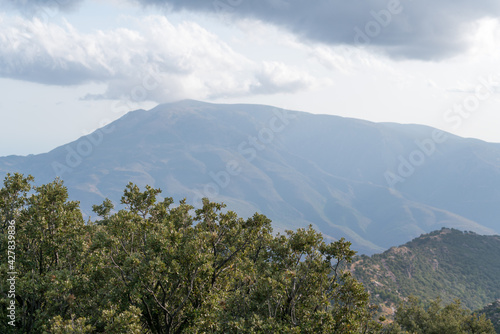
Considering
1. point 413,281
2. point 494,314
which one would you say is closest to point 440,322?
point 494,314

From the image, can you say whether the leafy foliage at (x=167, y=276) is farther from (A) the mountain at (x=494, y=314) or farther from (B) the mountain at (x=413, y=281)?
(B) the mountain at (x=413, y=281)

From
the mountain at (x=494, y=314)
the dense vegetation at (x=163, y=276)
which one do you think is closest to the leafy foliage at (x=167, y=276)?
the dense vegetation at (x=163, y=276)

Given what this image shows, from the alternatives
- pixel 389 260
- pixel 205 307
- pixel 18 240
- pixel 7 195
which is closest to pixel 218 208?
pixel 205 307

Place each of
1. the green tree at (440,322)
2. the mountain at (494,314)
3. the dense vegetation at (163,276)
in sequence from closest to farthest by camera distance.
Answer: the dense vegetation at (163,276), the green tree at (440,322), the mountain at (494,314)

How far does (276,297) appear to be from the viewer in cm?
2350

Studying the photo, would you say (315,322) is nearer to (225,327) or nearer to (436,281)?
(225,327)

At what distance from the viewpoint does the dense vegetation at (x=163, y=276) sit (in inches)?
834

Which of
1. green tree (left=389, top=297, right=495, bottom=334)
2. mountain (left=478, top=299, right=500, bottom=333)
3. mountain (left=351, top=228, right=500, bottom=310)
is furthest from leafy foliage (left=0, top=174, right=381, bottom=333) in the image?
mountain (left=351, top=228, right=500, bottom=310)

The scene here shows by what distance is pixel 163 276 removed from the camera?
20625 mm

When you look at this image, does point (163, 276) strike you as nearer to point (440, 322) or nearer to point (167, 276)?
point (167, 276)

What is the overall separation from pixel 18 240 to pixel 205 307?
1597 cm

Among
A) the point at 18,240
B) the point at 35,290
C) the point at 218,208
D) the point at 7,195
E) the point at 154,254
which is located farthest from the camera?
the point at 7,195

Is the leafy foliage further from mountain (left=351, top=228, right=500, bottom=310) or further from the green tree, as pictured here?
mountain (left=351, top=228, right=500, bottom=310)

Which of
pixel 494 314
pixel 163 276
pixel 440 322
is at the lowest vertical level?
pixel 494 314
